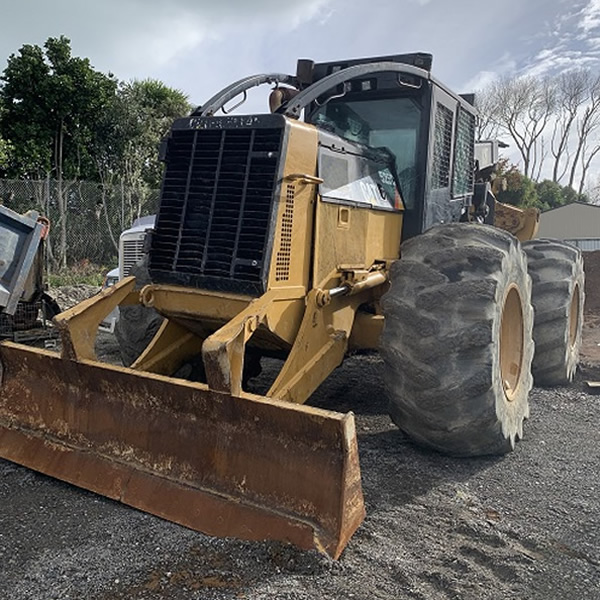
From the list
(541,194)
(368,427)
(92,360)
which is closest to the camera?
(92,360)

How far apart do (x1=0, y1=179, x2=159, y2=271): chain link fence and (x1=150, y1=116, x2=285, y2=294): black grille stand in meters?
11.0

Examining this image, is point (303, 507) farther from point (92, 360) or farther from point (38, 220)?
point (38, 220)

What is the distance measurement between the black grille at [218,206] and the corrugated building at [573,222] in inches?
1503

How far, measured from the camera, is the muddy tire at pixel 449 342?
144 inches

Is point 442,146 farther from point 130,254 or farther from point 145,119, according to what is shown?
point 145,119

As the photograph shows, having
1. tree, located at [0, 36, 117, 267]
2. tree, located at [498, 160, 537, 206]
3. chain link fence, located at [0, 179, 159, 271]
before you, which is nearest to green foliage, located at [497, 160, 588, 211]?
tree, located at [498, 160, 537, 206]

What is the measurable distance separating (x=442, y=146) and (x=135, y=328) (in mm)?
3082

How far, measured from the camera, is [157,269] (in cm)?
412

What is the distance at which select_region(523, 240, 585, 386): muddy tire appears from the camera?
20.0 feet

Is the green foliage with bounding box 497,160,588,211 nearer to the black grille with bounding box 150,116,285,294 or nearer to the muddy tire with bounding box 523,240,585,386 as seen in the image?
the muddy tire with bounding box 523,240,585,386

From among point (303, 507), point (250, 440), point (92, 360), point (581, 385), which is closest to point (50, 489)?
point (92, 360)

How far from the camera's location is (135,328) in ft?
17.6

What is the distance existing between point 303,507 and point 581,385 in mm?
4700

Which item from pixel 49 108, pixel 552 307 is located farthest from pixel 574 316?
pixel 49 108
